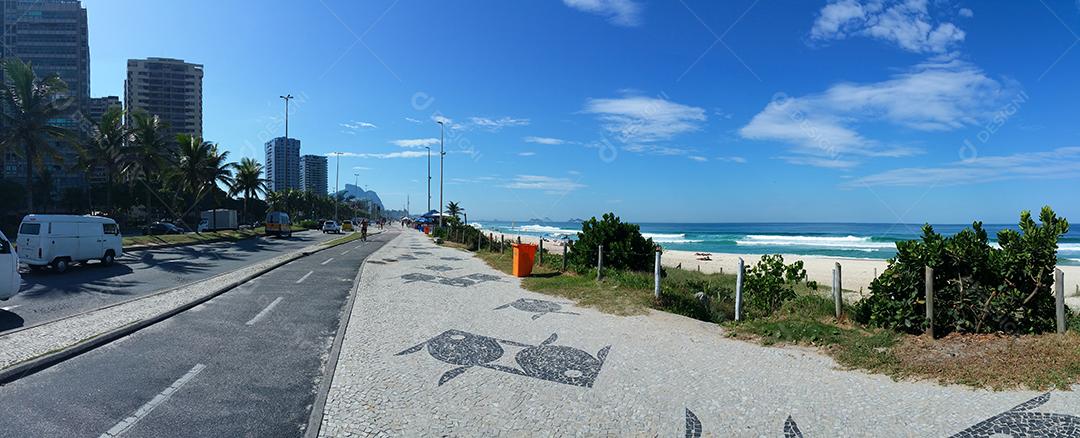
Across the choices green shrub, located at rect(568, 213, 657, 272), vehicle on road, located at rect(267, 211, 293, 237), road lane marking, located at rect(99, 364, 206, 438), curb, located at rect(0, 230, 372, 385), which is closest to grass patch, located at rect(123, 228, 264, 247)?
vehicle on road, located at rect(267, 211, 293, 237)

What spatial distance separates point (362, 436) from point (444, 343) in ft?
10.1

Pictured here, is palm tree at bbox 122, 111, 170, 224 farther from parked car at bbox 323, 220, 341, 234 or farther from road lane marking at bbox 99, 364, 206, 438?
road lane marking at bbox 99, 364, 206, 438

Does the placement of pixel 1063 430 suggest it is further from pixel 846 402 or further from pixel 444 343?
pixel 444 343

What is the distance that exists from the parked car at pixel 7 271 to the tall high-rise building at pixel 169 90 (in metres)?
79.7

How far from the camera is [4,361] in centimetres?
556

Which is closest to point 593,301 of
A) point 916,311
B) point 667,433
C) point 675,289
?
point 675,289

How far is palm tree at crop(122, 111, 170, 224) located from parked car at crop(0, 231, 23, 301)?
31.2m

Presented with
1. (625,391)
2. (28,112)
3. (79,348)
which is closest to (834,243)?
(625,391)

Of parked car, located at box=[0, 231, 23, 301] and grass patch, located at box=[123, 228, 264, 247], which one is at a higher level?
parked car, located at box=[0, 231, 23, 301]

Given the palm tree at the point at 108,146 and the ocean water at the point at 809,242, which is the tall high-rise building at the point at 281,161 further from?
the palm tree at the point at 108,146

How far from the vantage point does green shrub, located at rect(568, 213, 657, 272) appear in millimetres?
14766

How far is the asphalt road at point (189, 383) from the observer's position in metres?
4.20

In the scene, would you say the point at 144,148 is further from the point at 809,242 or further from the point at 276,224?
the point at 809,242

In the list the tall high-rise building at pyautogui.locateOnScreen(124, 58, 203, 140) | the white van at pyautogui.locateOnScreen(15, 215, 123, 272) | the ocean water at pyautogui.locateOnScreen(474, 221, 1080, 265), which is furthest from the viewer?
the tall high-rise building at pyautogui.locateOnScreen(124, 58, 203, 140)
